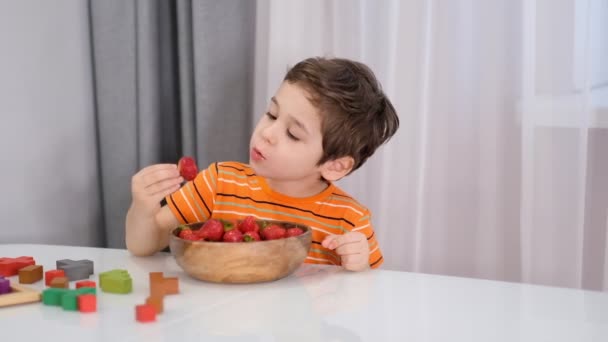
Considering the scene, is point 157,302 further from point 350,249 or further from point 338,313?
point 350,249

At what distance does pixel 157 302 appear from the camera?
3.15ft

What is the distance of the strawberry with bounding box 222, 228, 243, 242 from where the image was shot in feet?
3.63

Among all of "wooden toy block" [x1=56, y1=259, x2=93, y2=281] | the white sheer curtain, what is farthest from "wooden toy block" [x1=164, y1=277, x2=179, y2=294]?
the white sheer curtain

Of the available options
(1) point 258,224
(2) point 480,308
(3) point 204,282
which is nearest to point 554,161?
(2) point 480,308

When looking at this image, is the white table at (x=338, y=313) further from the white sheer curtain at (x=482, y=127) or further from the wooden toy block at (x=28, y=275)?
the white sheer curtain at (x=482, y=127)

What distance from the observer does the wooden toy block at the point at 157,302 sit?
3.13 ft

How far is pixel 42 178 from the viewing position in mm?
1656

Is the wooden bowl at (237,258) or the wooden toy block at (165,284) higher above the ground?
the wooden bowl at (237,258)

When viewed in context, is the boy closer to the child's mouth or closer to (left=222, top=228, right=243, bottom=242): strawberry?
the child's mouth

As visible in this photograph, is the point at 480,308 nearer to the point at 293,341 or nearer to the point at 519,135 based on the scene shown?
the point at 293,341

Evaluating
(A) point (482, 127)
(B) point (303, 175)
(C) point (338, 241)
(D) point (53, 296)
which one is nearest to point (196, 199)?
(B) point (303, 175)

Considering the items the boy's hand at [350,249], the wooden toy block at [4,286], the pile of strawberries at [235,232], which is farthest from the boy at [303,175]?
the wooden toy block at [4,286]

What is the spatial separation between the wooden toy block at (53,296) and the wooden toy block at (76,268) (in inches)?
5.6

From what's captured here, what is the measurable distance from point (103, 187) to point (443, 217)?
89cm
